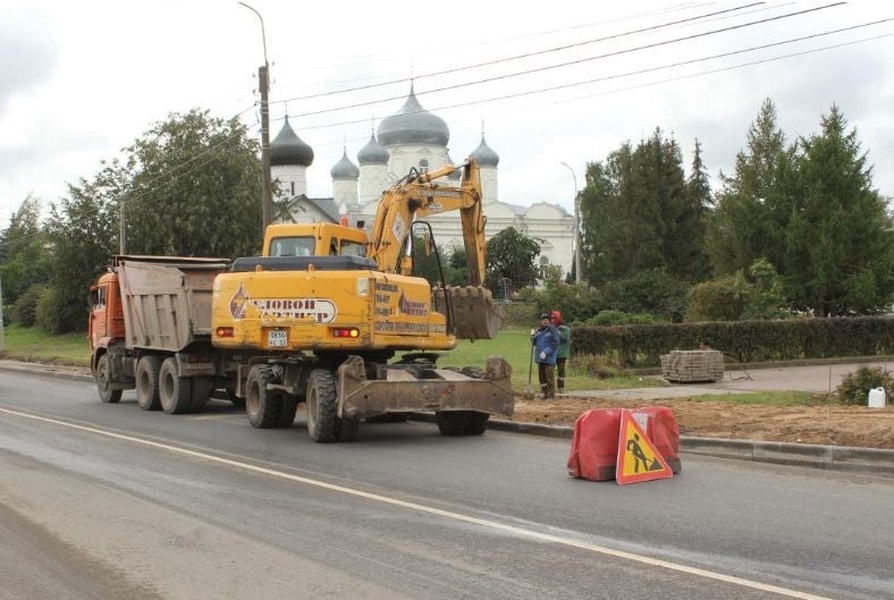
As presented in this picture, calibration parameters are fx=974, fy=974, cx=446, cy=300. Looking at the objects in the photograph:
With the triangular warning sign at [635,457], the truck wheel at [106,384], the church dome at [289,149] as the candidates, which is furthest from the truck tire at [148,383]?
the church dome at [289,149]

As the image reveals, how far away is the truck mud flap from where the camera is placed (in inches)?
516

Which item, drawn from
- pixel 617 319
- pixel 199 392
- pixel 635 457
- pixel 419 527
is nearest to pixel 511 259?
pixel 617 319

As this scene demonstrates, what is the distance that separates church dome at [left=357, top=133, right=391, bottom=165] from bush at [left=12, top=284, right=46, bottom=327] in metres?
37.8

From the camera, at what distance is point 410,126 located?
95500 mm

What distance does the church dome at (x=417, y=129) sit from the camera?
95.4 metres

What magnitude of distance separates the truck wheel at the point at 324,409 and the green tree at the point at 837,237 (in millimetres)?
34002

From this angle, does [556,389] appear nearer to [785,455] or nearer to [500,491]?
[785,455]

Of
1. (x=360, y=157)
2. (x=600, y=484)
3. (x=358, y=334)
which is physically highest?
(x=360, y=157)

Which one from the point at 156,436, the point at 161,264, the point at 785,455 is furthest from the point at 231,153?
the point at 785,455

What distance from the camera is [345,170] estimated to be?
110 metres

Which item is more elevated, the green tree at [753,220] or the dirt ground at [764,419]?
the green tree at [753,220]

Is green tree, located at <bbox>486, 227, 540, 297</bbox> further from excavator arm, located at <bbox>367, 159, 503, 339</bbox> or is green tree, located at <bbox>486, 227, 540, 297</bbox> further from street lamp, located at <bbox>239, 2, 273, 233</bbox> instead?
excavator arm, located at <bbox>367, 159, 503, 339</bbox>

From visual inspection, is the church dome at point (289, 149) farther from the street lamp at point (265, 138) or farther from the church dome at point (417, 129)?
the street lamp at point (265, 138)

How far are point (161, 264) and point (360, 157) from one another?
85241 mm
